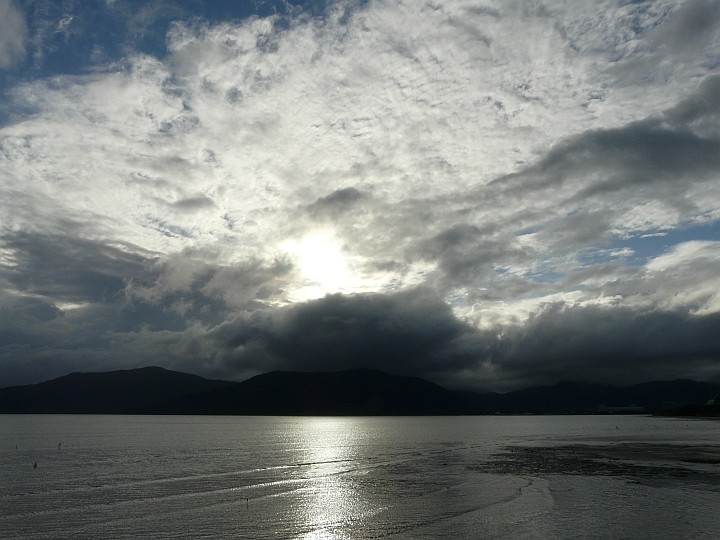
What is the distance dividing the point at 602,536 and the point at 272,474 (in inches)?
2126

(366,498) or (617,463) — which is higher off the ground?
(617,463)

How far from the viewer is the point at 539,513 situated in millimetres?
52250

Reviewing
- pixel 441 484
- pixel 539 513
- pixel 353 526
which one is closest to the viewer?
pixel 353 526

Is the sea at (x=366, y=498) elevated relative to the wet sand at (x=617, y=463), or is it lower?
lower

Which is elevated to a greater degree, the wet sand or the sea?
the wet sand

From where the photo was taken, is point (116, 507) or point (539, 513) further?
point (116, 507)

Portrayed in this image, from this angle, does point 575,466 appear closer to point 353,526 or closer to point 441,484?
point 441,484

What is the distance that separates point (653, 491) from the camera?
208ft

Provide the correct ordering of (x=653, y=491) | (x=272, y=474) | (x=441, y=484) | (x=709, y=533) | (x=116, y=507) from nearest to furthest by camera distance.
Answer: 1. (x=709, y=533)
2. (x=116, y=507)
3. (x=653, y=491)
4. (x=441, y=484)
5. (x=272, y=474)

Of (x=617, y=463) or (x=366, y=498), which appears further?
(x=617, y=463)

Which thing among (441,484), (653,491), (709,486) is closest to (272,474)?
(441,484)

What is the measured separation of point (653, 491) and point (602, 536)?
24.4 metres

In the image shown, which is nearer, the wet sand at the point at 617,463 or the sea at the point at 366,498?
the sea at the point at 366,498

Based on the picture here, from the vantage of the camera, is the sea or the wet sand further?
the wet sand
